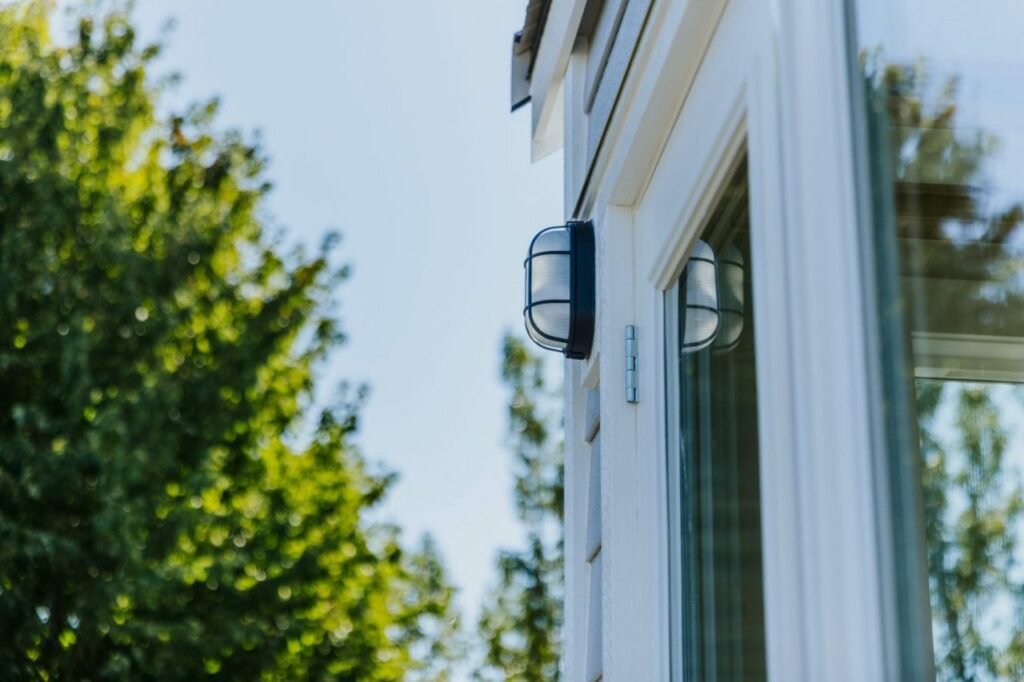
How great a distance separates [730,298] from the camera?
1245 mm

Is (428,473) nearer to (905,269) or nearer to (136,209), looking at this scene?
(136,209)

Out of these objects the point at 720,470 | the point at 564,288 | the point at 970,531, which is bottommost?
the point at 970,531

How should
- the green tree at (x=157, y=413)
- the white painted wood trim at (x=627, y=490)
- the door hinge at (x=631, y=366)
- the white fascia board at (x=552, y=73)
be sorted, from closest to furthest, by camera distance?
the white painted wood trim at (x=627, y=490) → the door hinge at (x=631, y=366) → the white fascia board at (x=552, y=73) → the green tree at (x=157, y=413)

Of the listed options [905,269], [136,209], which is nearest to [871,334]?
[905,269]

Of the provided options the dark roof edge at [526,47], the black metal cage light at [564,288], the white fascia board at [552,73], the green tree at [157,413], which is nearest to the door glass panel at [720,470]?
the black metal cage light at [564,288]

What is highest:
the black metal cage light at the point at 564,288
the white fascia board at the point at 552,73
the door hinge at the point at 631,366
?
the white fascia board at the point at 552,73

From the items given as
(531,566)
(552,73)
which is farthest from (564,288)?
(531,566)

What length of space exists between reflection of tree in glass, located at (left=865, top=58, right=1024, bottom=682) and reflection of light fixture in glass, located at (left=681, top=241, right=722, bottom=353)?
16.9 inches

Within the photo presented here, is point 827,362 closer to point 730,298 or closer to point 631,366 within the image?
point 730,298

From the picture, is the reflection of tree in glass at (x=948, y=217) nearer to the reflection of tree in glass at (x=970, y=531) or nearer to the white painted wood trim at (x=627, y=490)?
the reflection of tree in glass at (x=970, y=531)

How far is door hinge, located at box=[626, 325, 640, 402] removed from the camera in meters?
1.60

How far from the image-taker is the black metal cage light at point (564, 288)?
1.94 m

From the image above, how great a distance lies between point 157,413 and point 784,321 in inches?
301

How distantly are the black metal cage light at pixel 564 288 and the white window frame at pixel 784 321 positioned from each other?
385 mm
